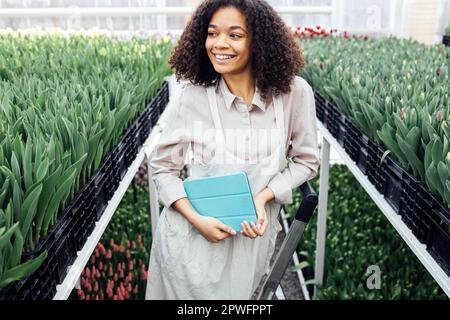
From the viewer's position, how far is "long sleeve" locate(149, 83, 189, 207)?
3.77ft

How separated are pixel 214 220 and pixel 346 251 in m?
1.43

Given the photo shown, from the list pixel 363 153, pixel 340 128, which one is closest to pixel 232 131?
pixel 363 153

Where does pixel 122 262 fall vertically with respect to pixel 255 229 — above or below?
below

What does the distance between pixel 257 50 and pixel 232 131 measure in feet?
0.66

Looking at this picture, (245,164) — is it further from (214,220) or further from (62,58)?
(62,58)

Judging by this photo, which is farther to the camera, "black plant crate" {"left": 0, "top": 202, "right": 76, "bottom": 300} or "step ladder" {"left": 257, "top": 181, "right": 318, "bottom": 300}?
"step ladder" {"left": 257, "top": 181, "right": 318, "bottom": 300}

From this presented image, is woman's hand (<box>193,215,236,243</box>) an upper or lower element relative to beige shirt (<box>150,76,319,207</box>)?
lower

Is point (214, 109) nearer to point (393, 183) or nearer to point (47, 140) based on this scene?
point (47, 140)

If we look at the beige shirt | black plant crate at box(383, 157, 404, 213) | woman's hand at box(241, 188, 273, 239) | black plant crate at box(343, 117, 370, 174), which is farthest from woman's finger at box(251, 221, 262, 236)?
black plant crate at box(343, 117, 370, 174)

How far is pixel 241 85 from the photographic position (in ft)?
3.87

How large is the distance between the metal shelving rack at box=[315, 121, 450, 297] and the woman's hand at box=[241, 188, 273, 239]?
0.33m

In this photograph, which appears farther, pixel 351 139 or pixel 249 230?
pixel 351 139

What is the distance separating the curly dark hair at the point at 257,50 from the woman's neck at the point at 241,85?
0.03 metres

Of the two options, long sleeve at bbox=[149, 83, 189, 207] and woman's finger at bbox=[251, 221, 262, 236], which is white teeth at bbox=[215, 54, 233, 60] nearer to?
long sleeve at bbox=[149, 83, 189, 207]
